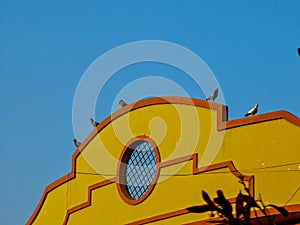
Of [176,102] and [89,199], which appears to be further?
[89,199]

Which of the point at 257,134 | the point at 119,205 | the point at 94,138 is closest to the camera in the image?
the point at 257,134

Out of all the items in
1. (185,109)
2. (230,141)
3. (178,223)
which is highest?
(185,109)

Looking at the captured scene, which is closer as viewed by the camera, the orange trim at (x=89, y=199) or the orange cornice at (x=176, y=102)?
the orange cornice at (x=176, y=102)

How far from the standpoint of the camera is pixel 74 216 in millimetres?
19781

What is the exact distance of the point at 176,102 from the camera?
678 inches

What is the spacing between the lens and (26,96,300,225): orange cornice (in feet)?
49.6

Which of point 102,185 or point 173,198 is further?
point 102,185

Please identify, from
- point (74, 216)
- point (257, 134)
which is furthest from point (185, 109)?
point (74, 216)

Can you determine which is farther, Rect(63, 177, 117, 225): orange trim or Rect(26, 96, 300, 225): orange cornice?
Rect(63, 177, 117, 225): orange trim

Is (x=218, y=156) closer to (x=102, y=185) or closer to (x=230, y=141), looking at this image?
(x=230, y=141)

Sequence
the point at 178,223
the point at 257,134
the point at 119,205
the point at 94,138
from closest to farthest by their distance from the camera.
→ the point at 257,134 < the point at 178,223 < the point at 119,205 < the point at 94,138

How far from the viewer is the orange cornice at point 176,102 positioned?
1512 centimetres

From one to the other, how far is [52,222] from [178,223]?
16.8ft

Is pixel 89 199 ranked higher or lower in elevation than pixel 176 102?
lower
